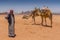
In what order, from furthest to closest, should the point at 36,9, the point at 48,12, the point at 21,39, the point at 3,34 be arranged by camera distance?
the point at 36,9, the point at 48,12, the point at 3,34, the point at 21,39

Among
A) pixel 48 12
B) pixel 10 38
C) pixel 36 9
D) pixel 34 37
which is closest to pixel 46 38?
pixel 34 37

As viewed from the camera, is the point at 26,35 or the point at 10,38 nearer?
the point at 10,38

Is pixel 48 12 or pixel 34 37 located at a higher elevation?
pixel 48 12

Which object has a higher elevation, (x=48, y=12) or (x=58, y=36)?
(x=48, y=12)

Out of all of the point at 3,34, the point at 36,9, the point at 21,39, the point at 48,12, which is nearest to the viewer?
the point at 21,39

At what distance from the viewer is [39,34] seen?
50.3 ft

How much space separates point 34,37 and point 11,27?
1479 millimetres

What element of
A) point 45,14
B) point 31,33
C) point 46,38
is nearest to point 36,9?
point 45,14

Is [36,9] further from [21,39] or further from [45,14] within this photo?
[21,39]

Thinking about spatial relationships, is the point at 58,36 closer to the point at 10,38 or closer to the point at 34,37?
the point at 34,37

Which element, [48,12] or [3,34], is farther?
[48,12]

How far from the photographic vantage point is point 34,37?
1429 cm

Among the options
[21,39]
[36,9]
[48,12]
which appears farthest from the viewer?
[36,9]

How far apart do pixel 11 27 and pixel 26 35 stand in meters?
1.21
